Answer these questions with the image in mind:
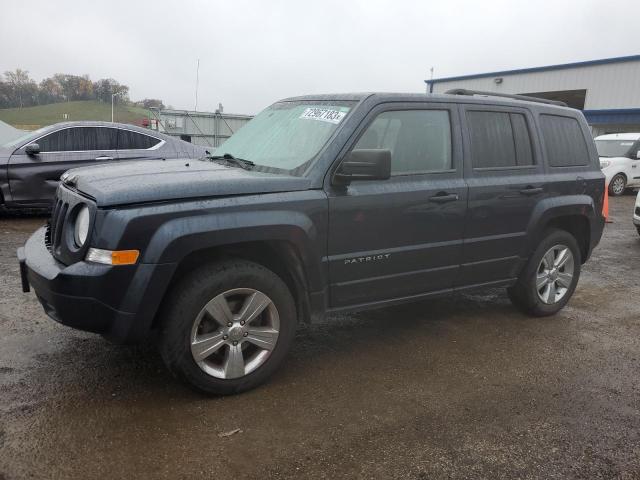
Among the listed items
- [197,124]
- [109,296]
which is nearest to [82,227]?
[109,296]

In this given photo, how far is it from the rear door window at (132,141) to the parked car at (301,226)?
4784mm

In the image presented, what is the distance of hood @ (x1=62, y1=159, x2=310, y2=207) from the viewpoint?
278 cm

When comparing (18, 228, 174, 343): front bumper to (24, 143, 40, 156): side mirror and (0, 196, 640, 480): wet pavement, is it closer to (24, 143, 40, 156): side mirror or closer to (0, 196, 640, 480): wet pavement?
(0, 196, 640, 480): wet pavement

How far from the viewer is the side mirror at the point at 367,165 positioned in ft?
10.4

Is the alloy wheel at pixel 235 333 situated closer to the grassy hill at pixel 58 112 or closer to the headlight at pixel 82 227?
the headlight at pixel 82 227

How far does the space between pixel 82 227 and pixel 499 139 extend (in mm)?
3140

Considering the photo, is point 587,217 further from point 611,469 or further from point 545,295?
point 611,469

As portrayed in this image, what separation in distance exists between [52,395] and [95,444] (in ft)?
2.05

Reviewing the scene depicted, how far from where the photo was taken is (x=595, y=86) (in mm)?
27062

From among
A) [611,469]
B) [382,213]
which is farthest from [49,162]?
[611,469]

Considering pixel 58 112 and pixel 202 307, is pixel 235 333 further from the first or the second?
pixel 58 112

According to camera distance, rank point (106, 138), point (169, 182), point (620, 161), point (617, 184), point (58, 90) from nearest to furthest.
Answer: point (169, 182) → point (106, 138) → point (620, 161) → point (617, 184) → point (58, 90)

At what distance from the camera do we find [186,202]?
2865 millimetres

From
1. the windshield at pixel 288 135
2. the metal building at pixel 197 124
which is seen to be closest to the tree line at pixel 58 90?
the metal building at pixel 197 124
